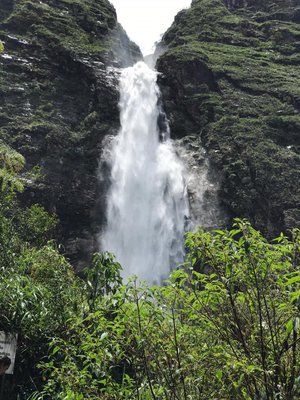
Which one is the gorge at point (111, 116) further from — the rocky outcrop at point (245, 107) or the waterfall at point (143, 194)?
the waterfall at point (143, 194)

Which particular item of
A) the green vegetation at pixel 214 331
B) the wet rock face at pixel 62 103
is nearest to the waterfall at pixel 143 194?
the wet rock face at pixel 62 103

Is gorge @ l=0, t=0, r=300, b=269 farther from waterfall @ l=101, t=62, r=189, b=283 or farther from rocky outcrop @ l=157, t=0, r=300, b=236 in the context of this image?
waterfall @ l=101, t=62, r=189, b=283

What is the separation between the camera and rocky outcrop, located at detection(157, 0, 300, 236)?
29.8 metres

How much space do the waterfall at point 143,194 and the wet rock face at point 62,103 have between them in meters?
0.94

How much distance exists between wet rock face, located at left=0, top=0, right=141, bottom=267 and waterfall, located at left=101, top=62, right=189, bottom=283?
94cm

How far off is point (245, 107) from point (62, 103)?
13.4 m

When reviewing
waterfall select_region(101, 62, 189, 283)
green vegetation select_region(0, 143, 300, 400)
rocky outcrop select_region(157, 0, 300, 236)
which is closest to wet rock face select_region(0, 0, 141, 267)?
waterfall select_region(101, 62, 189, 283)

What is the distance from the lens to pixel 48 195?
28.5 meters

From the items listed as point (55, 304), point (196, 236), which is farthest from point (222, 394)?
point (55, 304)

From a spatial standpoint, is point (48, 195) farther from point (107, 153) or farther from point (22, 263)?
point (22, 263)

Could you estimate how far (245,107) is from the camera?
36844 millimetres

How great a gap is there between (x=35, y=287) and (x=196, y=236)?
576cm

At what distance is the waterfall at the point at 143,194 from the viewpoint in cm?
2723

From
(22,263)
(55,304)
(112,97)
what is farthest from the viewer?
(112,97)
